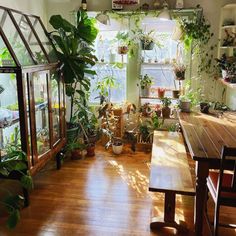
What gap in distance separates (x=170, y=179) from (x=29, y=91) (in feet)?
4.77

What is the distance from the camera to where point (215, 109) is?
323cm

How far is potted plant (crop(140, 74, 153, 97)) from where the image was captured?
412 cm

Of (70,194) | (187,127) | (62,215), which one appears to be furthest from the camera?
(70,194)

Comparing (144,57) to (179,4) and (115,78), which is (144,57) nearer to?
(115,78)

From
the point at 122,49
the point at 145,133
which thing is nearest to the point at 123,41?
the point at 122,49

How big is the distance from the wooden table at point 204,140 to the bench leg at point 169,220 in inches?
7.3

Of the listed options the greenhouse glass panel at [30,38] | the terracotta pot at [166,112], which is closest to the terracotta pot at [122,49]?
the terracotta pot at [166,112]

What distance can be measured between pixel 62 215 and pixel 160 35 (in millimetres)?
2989

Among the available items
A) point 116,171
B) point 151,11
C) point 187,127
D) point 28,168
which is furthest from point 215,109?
point 28,168

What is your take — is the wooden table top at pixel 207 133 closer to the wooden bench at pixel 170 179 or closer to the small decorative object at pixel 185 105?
the small decorative object at pixel 185 105

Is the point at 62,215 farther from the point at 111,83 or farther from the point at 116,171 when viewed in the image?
the point at 111,83

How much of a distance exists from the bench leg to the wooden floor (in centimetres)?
5

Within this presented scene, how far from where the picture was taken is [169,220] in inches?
83.7

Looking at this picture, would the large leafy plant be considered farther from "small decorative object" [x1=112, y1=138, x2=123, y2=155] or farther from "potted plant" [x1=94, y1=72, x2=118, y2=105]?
"small decorative object" [x1=112, y1=138, x2=123, y2=155]
